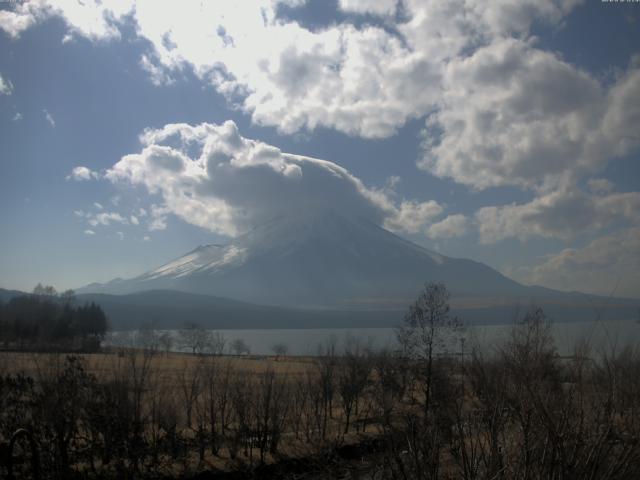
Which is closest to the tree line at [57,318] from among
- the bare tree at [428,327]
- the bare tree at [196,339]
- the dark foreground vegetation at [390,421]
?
the bare tree at [196,339]

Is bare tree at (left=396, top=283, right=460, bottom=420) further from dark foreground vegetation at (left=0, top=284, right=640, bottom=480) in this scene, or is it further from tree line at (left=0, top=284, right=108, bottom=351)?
tree line at (left=0, top=284, right=108, bottom=351)

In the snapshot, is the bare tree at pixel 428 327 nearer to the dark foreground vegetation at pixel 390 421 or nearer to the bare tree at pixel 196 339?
the dark foreground vegetation at pixel 390 421

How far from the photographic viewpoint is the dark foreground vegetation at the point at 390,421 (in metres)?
5.04

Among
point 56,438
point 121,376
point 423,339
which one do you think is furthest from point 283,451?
point 423,339

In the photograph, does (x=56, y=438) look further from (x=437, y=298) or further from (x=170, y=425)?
(x=437, y=298)

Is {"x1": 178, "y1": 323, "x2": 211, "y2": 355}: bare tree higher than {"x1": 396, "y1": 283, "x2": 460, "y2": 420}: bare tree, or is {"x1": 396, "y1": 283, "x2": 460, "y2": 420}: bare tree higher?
{"x1": 396, "y1": 283, "x2": 460, "y2": 420}: bare tree

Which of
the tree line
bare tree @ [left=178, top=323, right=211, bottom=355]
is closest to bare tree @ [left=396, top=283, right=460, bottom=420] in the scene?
the tree line

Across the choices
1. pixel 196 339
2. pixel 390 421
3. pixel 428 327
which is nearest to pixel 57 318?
pixel 196 339

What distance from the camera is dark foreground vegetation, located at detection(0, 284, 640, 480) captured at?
16.5ft

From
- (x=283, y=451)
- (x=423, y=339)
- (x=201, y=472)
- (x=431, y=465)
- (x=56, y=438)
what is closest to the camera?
(x=431, y=465)

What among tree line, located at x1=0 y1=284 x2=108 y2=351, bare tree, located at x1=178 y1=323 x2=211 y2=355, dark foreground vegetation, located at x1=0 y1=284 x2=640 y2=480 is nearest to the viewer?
dark foreground vegetation, located at x1=0 y1=284 x2=640 y2=480

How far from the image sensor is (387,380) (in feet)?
115

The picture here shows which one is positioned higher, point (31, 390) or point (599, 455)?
point (599, 455)

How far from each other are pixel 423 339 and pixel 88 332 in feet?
282
